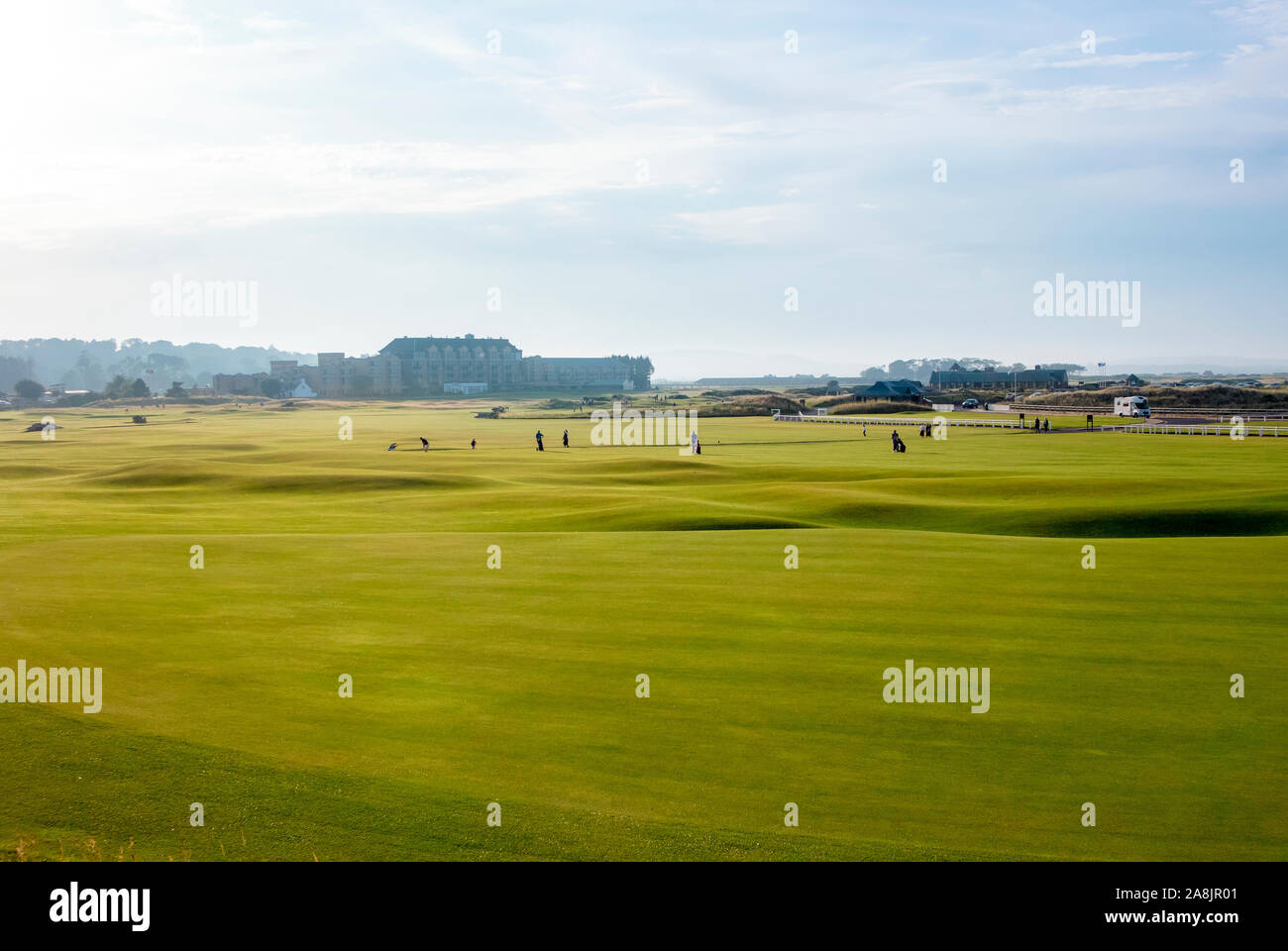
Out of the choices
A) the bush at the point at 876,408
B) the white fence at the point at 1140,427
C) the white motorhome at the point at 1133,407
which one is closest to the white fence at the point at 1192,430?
the white fence at the point at 1140,427

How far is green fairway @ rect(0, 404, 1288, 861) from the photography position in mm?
10695

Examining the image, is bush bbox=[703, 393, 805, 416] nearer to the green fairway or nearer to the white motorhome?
the white motorhome

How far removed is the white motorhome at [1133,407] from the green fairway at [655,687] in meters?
85.9

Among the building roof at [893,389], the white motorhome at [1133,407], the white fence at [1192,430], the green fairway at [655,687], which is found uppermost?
the building roof at [893,389]

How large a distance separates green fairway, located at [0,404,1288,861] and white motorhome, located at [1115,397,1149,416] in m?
85.9

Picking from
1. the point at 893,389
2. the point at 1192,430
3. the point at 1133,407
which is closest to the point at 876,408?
the point at 893,389

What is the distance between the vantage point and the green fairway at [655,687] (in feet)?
35.1

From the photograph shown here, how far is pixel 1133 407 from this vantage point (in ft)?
380

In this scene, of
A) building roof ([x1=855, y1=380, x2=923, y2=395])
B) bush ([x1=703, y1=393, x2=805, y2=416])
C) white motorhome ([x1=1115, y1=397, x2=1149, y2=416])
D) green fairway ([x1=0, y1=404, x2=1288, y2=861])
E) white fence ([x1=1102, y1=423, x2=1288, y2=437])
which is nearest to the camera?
green fairway ([x1=0, y1=404, x2=1288, y2=861])

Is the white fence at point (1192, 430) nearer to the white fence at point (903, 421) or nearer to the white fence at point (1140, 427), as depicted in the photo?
the white fence at point (1140, 427)

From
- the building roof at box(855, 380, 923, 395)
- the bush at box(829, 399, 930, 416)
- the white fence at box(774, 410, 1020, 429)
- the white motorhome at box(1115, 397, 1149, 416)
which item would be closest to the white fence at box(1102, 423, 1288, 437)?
the white fence at box(774, 410, 1020, 429)
